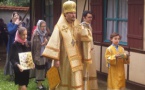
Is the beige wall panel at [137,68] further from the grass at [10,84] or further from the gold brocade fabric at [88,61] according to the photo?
the grass at [10,84]

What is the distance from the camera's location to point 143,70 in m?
8.26

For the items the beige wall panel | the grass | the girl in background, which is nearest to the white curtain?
the beige wall panel

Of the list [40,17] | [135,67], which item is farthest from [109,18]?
[40,17]

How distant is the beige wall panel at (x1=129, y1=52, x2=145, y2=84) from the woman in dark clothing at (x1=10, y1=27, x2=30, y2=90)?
271 centimetres

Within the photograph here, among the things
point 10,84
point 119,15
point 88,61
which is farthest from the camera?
point 10,84

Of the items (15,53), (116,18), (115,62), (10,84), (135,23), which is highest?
(116,18)

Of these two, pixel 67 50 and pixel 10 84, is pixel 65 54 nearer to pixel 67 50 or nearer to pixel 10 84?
pixel 67 50

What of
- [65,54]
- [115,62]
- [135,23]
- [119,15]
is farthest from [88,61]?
[119,15]

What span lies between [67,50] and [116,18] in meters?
3.70

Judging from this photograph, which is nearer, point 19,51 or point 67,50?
point 67,50

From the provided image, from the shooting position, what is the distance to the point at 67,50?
6199 millimetres

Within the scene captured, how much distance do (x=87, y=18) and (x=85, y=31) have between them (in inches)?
49.1

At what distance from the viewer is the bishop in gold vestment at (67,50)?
6.15 m

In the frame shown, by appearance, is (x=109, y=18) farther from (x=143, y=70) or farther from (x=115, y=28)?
(x=143, y=70)
